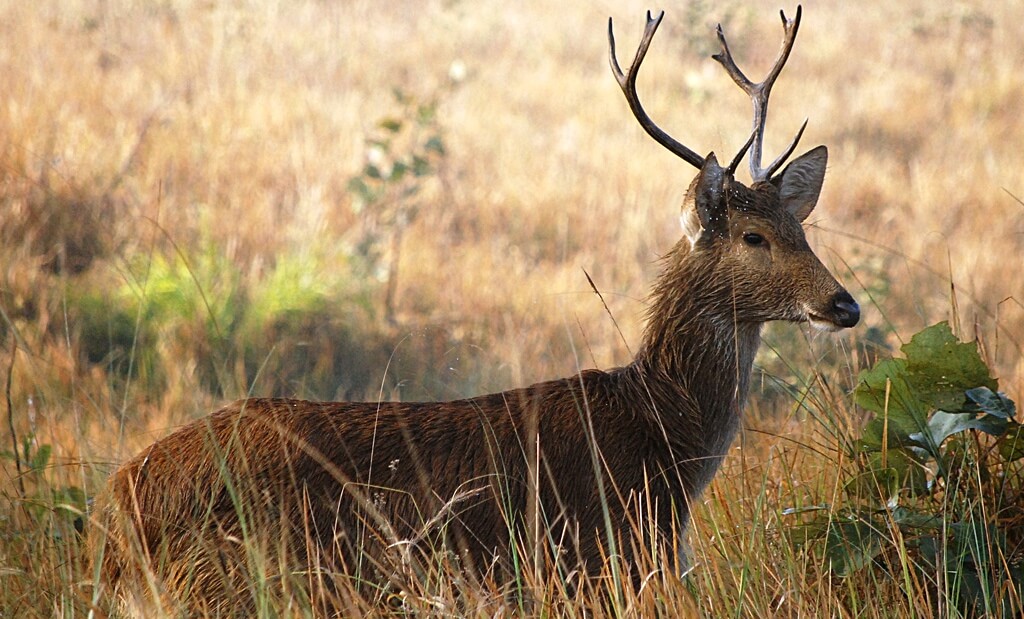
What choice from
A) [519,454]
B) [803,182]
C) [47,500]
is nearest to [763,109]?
[803,182]

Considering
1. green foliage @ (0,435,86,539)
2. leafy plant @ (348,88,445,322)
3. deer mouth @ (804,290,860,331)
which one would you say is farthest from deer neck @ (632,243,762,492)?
leafy plant @ (348,88,445,322)

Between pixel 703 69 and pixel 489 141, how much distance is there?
3.34m

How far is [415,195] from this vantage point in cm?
993

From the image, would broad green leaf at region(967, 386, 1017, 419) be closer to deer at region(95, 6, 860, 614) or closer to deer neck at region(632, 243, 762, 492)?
deer at region(95, 6, 860, 614)

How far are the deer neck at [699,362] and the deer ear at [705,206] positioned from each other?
3.8 inches

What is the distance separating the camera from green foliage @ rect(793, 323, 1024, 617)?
3.18 m

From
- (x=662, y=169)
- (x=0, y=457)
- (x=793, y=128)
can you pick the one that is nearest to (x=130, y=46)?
(x=662, y=169)

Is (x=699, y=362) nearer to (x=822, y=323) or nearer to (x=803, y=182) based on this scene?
(x=822, y=323)

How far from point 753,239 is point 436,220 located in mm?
6061

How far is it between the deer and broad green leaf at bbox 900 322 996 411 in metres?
0.30

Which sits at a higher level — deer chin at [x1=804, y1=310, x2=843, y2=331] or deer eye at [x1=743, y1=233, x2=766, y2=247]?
deer eye at [x1=743, y1=233, x2=766, y2=247]

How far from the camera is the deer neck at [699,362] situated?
149 inches

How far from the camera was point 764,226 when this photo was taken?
12.4 ft

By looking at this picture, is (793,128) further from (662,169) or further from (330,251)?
(330,251)
